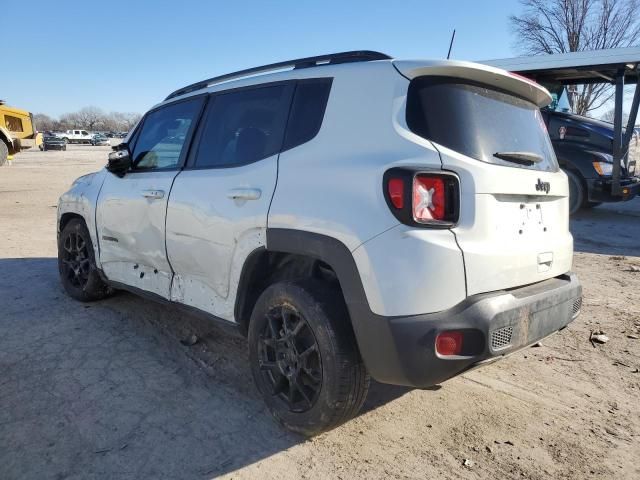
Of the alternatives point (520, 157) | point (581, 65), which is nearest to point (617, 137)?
point (581, 65)

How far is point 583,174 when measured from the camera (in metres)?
8.99

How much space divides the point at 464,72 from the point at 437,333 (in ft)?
4.27

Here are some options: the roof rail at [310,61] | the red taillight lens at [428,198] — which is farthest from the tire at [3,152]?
the red taillight lens at [428,198]

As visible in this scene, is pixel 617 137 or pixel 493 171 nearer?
pixel 493 171

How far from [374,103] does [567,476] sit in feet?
6.53

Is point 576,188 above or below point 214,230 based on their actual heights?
below

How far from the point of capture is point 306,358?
2.57m

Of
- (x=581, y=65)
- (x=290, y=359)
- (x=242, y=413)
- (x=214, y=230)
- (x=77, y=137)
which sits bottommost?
(x=242, y=413)

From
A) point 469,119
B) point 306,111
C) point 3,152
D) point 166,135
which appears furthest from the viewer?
point 3,152

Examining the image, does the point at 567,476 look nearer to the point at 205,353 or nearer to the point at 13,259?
the point at 205,353

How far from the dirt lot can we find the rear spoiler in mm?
1838

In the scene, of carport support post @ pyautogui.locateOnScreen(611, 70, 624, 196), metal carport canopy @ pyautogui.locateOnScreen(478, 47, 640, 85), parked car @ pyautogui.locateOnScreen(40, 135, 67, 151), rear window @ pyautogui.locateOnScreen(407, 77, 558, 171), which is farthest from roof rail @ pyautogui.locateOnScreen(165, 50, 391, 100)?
parked car @ pyautogui.locateOnScreen(40, 135, 67, 151)

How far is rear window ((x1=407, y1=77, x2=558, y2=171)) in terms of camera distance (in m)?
2.35

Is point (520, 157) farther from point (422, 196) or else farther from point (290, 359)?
point (290, 359)
